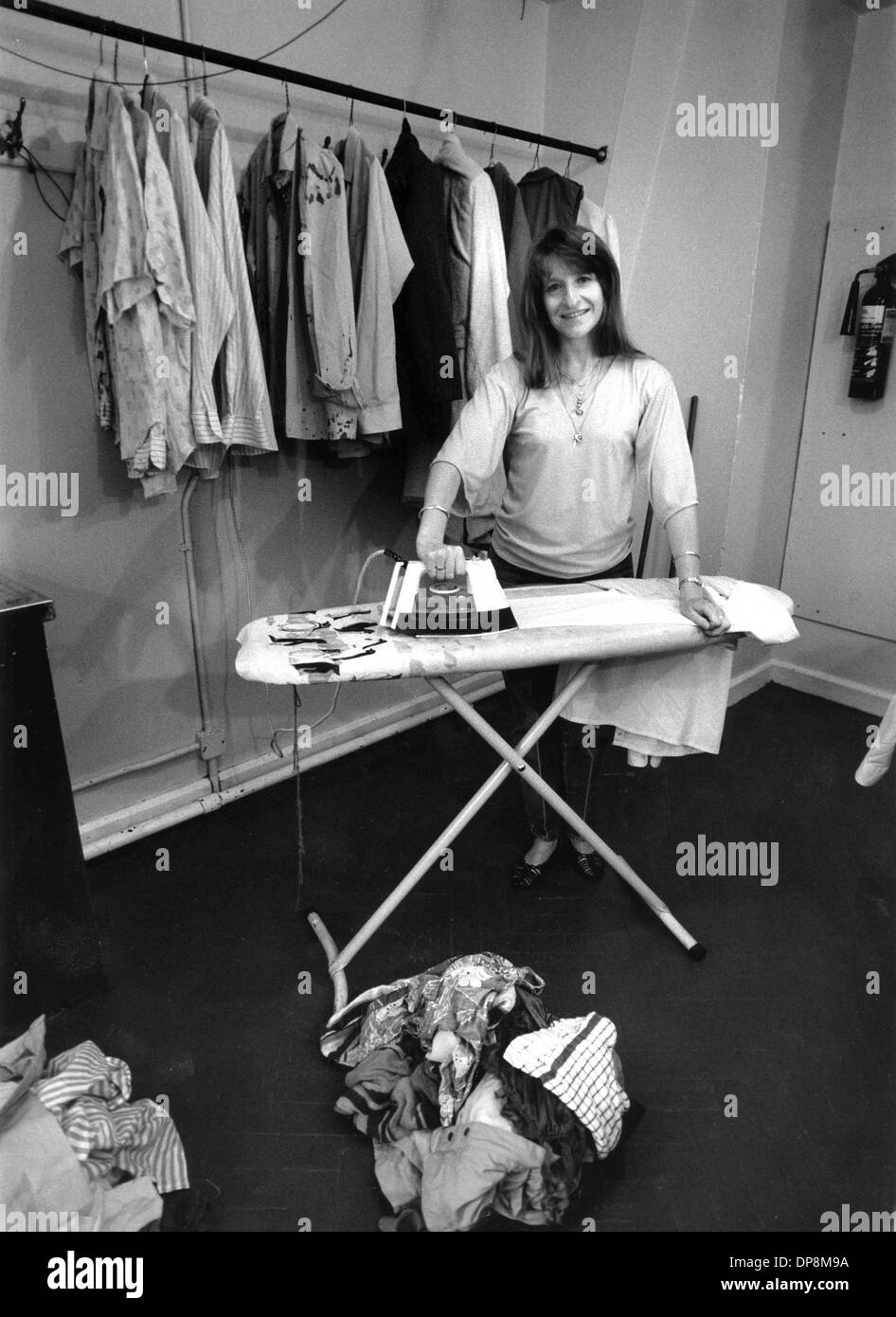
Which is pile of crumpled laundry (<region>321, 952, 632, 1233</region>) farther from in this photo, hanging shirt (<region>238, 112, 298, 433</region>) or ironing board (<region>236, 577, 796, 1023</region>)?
hanging shirt (<region>238, 112, 298, 433</region>)

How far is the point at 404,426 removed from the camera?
2443mm

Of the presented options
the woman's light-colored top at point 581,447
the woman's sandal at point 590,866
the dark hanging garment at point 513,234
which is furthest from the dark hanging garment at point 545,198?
the woman's sandal at point 590,866

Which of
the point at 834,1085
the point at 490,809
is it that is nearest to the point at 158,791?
the point at 490,809

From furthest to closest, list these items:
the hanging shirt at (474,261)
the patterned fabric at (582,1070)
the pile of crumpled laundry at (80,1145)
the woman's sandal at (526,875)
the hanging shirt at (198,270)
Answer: the hanging shirt at (474,261) → the woman's sandal at (526,875) → the hanging shirt at (198,270) → the patterned fabric at (582,1070) → the pile of crumpled laundry at (80,1145)

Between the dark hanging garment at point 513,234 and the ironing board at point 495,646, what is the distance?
3.62 feet

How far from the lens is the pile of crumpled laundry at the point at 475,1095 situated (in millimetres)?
1403

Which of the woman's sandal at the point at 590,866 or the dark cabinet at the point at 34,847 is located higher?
the dark cabinet at the point at 34,847

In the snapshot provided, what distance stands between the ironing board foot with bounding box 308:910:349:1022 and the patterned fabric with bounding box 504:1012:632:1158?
1.42 ft

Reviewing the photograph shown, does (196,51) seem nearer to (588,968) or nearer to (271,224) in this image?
(271,224)

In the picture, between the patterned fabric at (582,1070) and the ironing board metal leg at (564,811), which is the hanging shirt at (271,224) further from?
the patterned fabric at (582,1070)

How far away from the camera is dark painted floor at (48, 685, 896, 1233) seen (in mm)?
1498

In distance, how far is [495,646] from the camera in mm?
1617

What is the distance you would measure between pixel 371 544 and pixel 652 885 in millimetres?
1391

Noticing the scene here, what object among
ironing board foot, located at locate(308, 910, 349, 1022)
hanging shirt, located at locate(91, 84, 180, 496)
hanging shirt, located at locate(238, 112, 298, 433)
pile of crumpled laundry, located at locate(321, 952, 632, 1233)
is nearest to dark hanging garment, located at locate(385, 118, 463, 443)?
hanging shirt, located at locate(238, 112, 298, 433)
